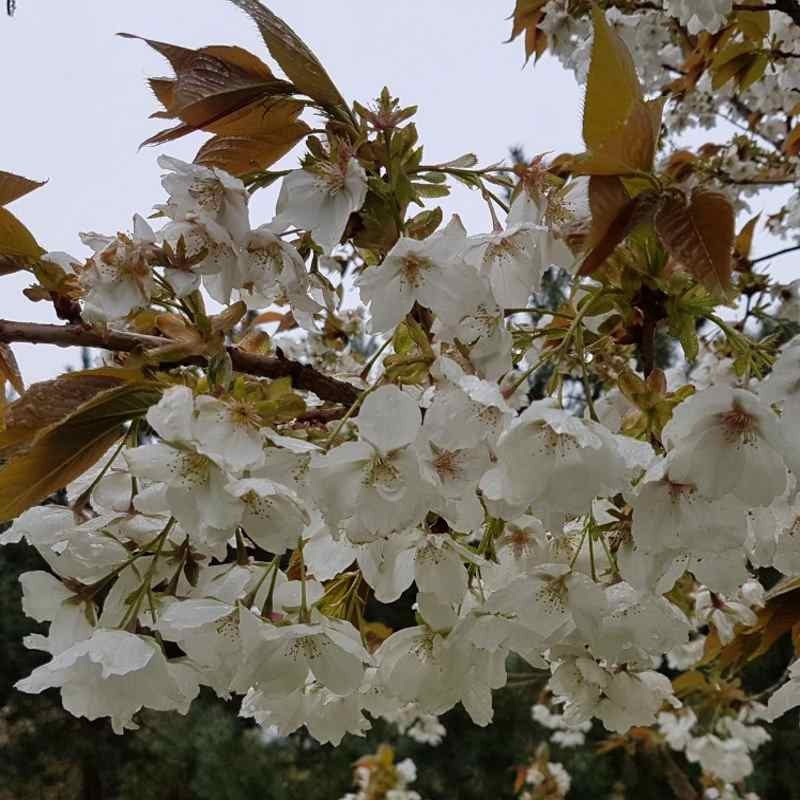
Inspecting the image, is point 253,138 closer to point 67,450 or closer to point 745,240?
point 67,450

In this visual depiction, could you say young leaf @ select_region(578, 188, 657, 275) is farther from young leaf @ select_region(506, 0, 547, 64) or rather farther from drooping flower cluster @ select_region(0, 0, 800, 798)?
young leaf @ select_region(506, 0, 547, 64)

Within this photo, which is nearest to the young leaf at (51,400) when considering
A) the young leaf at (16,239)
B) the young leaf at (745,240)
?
the young leaf at (16,239)

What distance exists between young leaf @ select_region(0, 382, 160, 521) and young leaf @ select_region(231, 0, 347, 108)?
214 millimetres

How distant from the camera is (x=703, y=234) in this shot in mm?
445

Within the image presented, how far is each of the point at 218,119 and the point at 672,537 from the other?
0.38m

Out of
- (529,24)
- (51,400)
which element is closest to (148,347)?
(51,400)

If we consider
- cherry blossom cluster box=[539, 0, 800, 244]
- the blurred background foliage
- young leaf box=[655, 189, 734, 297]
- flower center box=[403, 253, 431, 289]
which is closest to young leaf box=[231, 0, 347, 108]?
flower center box=[403, 253, 431, 289]

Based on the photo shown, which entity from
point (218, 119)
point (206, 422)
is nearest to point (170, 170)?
point (218, 119)

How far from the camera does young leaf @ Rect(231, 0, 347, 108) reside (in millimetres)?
546

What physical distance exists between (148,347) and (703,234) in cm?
34

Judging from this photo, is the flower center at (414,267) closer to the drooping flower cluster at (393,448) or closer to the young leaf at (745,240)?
the drooping flower cluster at (393,448)

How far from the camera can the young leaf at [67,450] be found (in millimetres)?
517

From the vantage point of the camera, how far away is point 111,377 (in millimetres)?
530

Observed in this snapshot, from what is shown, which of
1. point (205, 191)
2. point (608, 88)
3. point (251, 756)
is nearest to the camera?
point (608, 88)
